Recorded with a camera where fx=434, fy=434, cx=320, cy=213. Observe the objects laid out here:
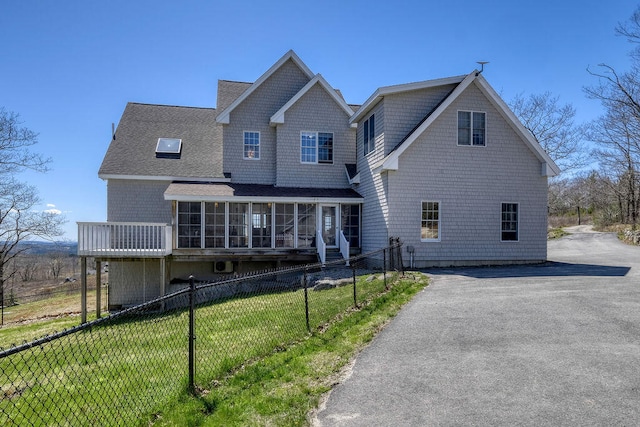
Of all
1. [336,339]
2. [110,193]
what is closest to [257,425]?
[336,339]

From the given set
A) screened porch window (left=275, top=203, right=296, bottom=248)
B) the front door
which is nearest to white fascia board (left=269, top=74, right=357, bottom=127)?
screened porch window (left=275, top=203, right=296, bottom=248)

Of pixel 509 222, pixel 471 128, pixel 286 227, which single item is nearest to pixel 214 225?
pixel 286 227

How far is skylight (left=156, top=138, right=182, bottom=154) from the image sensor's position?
19.3 metres

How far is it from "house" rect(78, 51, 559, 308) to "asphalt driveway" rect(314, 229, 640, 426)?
5922mm

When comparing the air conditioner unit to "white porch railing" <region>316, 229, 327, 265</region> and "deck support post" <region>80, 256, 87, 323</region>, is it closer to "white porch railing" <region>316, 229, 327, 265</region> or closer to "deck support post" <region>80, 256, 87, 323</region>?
"white porch railing" <region>316, 229, 327, 265</region>

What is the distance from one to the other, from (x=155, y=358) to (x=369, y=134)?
12.6m

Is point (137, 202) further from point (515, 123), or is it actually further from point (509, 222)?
point (515, 123)

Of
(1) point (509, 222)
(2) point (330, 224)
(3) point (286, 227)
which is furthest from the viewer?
(2) point (330, 224)

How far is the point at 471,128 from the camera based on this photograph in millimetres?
16094

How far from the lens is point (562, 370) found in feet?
17.7

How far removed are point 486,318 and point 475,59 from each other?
11.2m

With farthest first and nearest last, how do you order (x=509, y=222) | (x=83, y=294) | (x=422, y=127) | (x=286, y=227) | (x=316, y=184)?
(x=316, y=184) < (x=286, y=227) < (x=509, y=222) < (x=422, y=127) < (x=83, y=294)

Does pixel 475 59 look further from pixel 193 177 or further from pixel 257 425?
pixel 257 425

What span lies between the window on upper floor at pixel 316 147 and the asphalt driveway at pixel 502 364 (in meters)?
10.3
